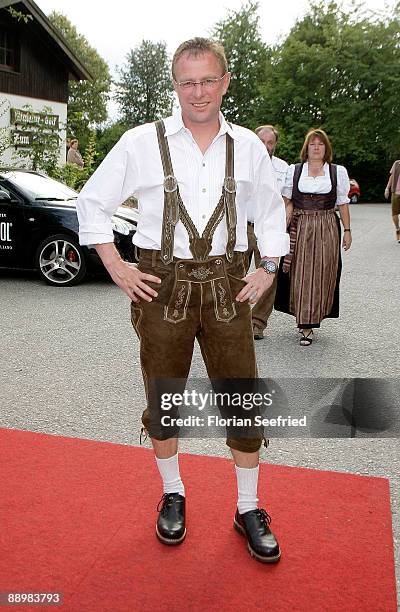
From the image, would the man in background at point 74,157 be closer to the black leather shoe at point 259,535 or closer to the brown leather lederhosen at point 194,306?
the brown leather lederhosen at point 194,306

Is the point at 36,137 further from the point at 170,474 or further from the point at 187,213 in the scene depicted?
the point at 187,213

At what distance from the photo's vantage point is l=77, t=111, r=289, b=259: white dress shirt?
105 inches

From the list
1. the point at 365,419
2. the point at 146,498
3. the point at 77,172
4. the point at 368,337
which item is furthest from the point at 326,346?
the point at 77,172

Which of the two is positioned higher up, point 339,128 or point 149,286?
point 339,128

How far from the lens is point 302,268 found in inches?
250

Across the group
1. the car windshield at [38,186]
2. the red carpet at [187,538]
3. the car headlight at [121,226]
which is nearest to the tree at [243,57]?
the car windshield at [38,186]

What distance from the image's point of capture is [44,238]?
30.0 feet

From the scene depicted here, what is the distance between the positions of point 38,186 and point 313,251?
4.78 m

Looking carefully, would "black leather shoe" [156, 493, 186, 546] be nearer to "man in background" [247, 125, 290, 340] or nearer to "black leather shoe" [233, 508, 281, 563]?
"black leather shoe" [233, 508, 281, 563]

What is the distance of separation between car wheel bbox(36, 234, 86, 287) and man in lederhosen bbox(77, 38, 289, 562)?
6.37 m

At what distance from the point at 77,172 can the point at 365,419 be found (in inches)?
476

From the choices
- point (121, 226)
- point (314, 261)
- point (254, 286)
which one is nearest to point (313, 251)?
point (314, 261)

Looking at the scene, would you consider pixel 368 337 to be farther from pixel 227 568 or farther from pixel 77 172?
pixel 77 172

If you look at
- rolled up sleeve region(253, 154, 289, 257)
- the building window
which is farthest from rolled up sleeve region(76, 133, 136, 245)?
the building window
